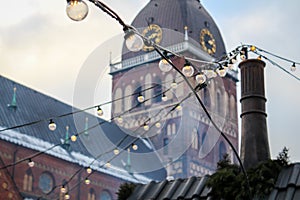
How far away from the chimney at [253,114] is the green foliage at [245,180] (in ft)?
1.04

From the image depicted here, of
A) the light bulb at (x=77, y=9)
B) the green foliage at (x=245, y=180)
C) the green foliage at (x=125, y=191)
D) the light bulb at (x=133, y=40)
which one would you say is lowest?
the light bulb at (x=77, y=9)

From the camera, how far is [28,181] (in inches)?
1129

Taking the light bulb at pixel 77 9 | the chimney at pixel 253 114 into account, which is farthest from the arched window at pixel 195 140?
the light bulb at pixel 77 9

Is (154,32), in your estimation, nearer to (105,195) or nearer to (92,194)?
(105,195)

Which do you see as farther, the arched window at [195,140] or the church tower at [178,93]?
the arched window at [195,140]

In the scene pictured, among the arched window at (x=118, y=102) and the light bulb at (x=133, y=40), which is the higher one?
the arched window at (x=118, y=102)

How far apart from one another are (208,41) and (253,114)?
3412 centimetres

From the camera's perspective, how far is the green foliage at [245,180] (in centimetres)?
666

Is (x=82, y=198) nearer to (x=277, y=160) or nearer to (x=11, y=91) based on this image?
(x=11, y=91)

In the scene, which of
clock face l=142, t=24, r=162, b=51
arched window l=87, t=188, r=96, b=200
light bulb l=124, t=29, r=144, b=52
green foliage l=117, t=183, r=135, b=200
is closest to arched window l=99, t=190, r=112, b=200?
arched window l=87, t=188, r=96, b=200

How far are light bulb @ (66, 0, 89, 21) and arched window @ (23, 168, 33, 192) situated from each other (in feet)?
82.8

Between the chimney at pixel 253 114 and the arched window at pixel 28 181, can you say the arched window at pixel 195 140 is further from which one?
the chimney at pixel 253 114

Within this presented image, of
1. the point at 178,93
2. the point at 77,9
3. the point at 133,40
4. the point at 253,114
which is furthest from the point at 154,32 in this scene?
the point at 77,9

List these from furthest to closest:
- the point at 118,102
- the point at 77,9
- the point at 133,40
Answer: the point at 118,102, the point at 133,40, the point at 77,9
